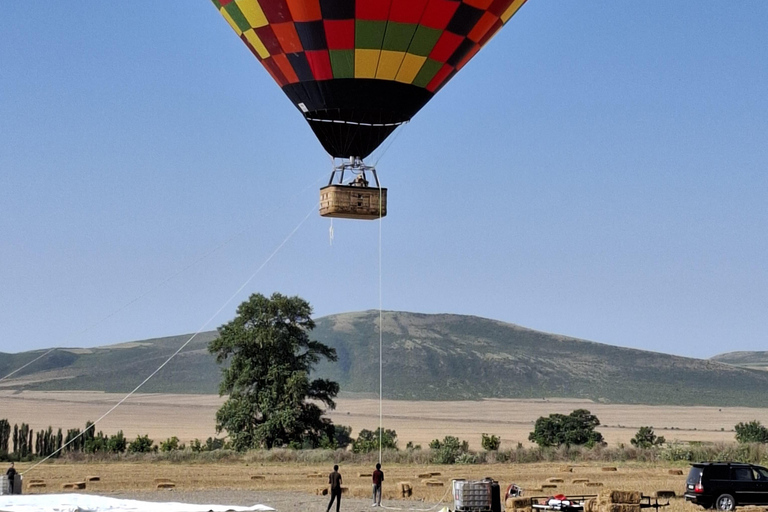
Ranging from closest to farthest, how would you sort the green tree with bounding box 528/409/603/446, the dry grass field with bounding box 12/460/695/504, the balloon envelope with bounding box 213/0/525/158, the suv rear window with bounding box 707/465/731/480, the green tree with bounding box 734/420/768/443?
the suv rear window with bounding box 707/465/731/480, the balloon envelope with bounding box 213/0/525/158, the dry grass field with bounding box 12/460/695/504, the green tree with bounding box 734/420/768/443, the green tree with bounding box 528/409/603/446

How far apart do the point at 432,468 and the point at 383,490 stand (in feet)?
37.1

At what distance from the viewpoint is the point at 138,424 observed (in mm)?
131250

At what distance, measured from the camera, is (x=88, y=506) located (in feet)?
93.2

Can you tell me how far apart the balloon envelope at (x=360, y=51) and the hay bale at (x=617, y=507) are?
1288cm

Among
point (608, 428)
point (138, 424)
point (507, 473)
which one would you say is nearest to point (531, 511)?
point (507, 473)

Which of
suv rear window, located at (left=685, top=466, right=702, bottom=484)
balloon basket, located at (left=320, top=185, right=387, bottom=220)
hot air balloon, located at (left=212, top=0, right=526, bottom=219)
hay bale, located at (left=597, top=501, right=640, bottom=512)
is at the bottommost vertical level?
hay bale, located at (left=597, top=501, right=640, bottom=512)

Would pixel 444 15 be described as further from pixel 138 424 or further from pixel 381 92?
pixel 138 424

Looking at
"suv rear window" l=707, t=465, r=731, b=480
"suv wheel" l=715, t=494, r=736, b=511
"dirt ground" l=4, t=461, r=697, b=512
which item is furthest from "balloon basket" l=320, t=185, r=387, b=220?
"suv wheel" l=715, t=494, r=736, b=511

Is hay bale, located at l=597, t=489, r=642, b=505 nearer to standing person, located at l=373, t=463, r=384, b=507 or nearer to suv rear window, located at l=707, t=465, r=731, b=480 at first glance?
suv rear window, located at l=707, t=465, r=731, b=480

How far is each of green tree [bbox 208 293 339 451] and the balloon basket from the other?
30.0 m

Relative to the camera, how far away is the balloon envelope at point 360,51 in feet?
105

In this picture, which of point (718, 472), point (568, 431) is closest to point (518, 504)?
point (718, 472)

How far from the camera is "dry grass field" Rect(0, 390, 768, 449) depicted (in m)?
118

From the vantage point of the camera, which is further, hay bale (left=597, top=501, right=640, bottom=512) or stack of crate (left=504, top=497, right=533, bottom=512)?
stack of crate (left=504, top=497, right=533, bottom=512)
